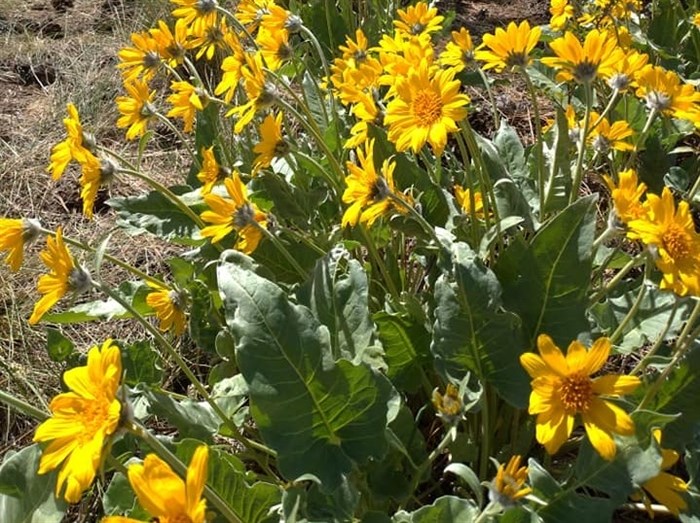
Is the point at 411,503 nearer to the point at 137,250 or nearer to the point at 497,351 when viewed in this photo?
the point at 497,351

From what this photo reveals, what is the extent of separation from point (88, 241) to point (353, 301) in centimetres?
152

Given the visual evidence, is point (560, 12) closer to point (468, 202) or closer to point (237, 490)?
point (468, 202)

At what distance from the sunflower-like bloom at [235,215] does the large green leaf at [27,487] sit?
0.49 metres

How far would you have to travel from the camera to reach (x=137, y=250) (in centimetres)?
260

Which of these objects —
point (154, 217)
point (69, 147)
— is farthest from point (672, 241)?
point (154, 217)

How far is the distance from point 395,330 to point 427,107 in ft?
1.42

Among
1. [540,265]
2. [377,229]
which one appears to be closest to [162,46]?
[377,229]

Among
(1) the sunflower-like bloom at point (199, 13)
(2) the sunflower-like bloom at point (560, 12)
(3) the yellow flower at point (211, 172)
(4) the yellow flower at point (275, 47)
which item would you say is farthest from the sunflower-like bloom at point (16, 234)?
(2) the sunflower-like bloom at point (560, 12)

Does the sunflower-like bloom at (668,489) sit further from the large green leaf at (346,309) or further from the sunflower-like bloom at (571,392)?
the large green leaf at (346,309)

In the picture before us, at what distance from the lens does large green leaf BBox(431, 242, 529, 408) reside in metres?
1.33

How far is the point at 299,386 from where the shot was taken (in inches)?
49.3

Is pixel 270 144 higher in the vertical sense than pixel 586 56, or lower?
lower

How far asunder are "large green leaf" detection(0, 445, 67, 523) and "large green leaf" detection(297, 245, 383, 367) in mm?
532

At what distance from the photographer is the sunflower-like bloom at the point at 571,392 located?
3.42ft
